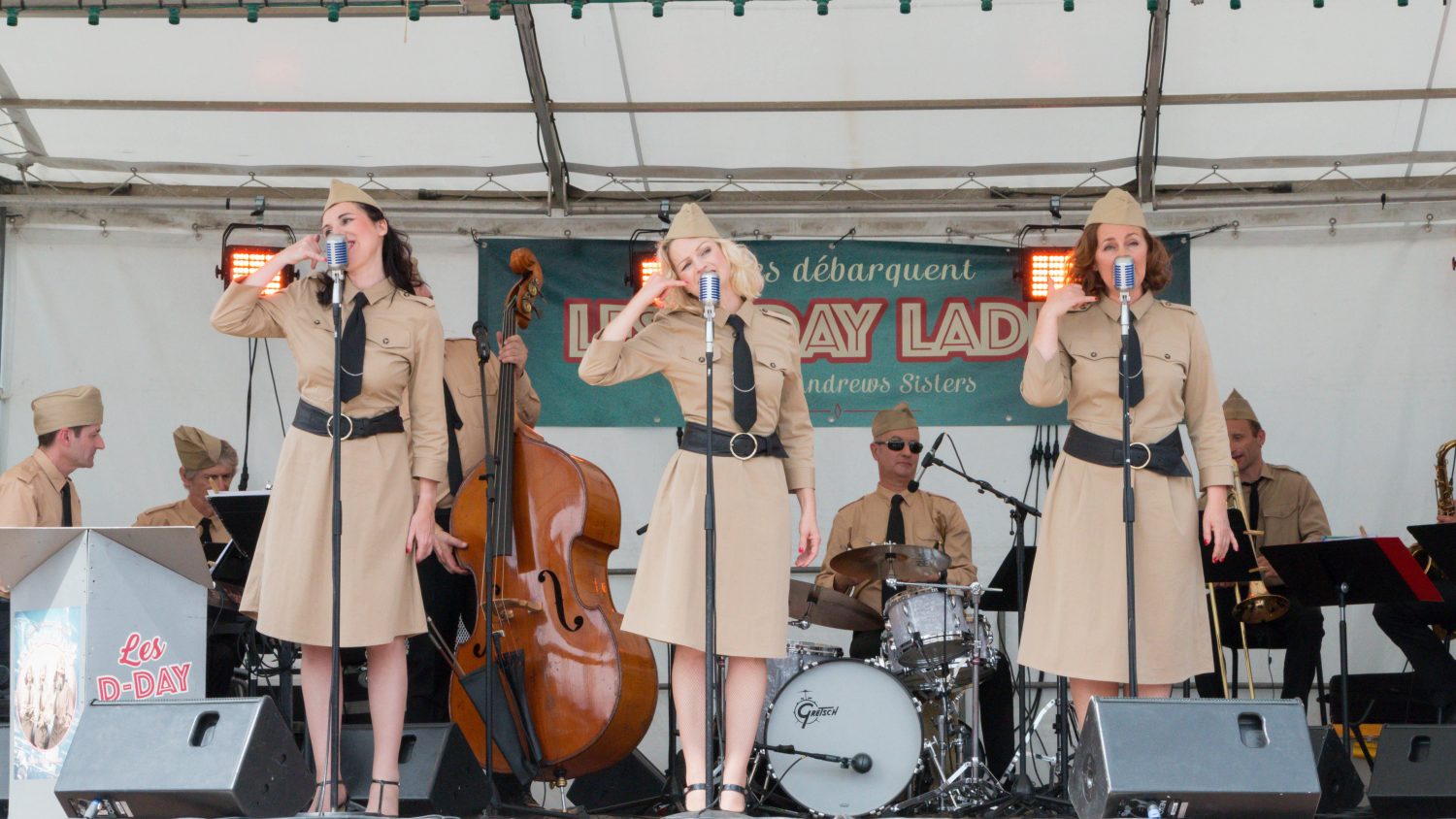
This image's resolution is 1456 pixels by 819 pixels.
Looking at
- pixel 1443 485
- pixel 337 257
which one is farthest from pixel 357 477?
pixel 1443 485

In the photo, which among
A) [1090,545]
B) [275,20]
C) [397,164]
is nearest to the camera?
[1090,545]

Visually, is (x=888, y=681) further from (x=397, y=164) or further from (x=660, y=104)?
(x=397, y=164)

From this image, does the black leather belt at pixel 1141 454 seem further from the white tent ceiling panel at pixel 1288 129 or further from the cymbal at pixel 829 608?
the white tent ceiling panel at pixel 1288 129

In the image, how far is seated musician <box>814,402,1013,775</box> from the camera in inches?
266

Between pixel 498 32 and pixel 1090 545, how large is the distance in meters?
3.52

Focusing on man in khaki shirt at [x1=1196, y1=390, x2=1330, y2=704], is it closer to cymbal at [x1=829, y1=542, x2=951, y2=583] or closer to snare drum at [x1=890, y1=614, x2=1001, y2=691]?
snare drum at [x1=890, y1=614, x2=1001, y2=691]

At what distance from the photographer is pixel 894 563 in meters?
6.21

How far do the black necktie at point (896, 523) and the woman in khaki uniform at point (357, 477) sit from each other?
2.81 metres

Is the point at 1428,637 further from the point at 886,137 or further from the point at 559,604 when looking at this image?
the point at 559,604

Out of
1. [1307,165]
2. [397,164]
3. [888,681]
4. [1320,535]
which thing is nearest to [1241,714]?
[888,681]

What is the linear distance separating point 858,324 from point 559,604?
2.70 m

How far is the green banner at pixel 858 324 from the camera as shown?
288 inches

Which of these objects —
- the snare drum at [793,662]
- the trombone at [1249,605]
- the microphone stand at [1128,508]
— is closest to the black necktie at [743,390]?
the microphone stand at [1128,508]

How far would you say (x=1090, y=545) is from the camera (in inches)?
176
